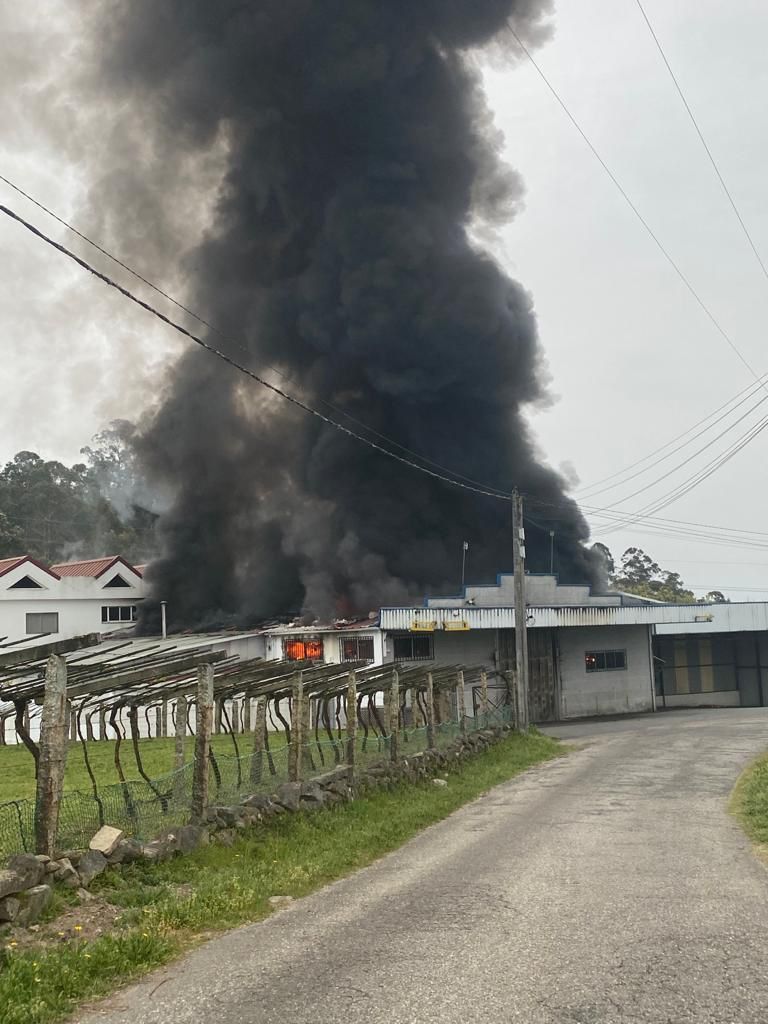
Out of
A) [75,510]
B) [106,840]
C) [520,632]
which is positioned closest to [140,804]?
[106,840]

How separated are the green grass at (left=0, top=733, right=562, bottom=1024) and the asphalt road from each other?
13.6 inches

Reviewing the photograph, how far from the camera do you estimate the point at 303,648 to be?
124 feet

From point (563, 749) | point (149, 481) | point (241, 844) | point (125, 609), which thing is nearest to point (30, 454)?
point (149, 481)

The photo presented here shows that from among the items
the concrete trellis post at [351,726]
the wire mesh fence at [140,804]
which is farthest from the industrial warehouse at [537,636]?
the wire mesh fence at [140,804]

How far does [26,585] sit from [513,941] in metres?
46.4

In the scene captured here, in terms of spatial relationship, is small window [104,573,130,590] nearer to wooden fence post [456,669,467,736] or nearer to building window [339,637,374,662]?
building window [339,637,374,662]

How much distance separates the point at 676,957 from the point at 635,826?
690 centimetres

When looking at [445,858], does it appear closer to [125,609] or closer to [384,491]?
[384,491]

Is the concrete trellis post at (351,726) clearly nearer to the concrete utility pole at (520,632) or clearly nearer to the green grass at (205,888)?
the green grass at (205,888)

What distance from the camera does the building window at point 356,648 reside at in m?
38.0

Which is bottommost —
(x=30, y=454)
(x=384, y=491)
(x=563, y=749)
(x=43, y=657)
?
(x=563, y=749)

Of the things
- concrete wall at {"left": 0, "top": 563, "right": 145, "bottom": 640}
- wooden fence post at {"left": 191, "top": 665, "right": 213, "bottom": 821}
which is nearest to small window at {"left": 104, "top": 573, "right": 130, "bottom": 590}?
concrete wall at {"left": 0, "top": 563, "right": 145, "bottom": 640}

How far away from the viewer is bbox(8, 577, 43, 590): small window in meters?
49.8

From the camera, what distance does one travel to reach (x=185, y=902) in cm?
971
